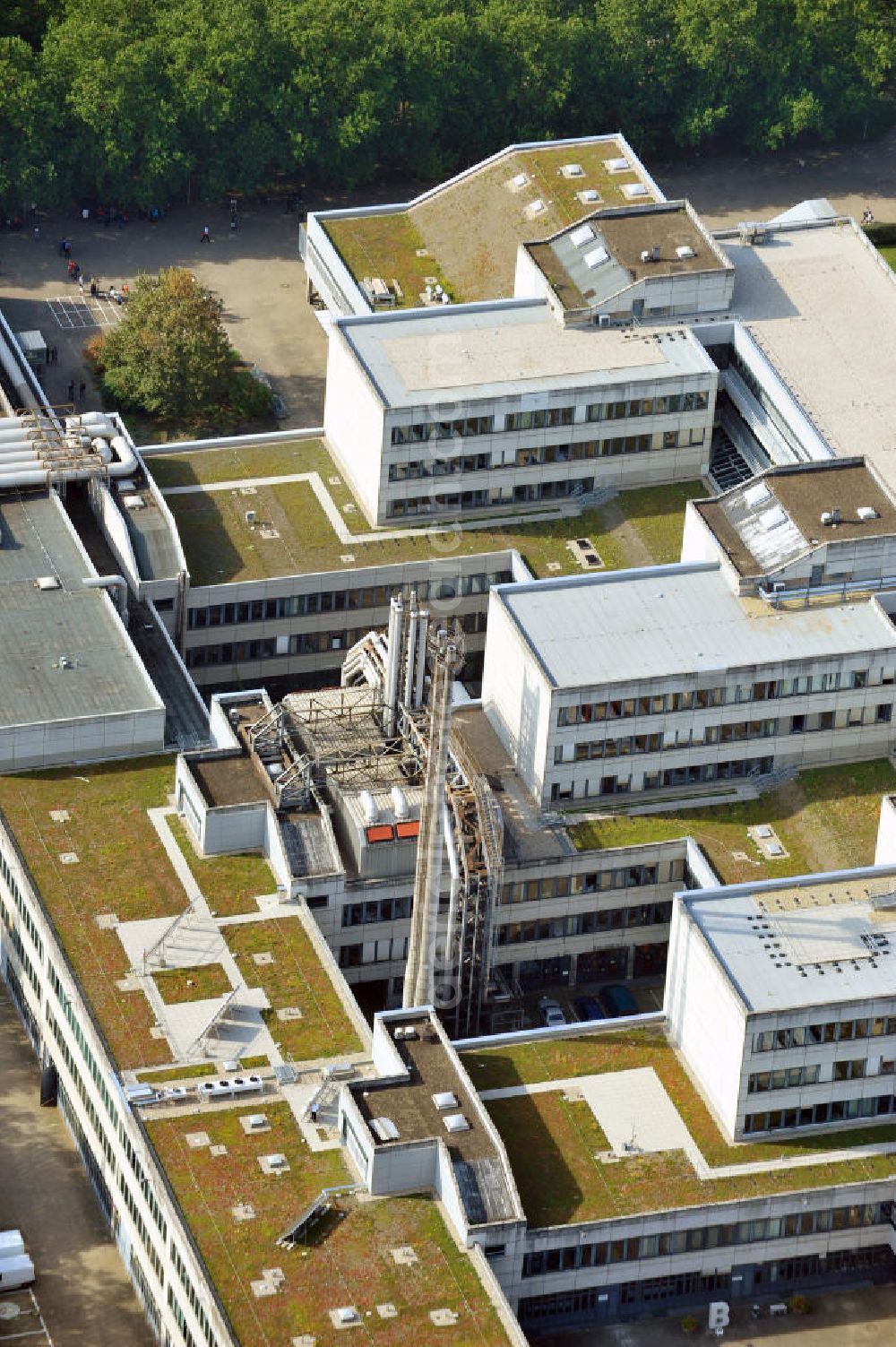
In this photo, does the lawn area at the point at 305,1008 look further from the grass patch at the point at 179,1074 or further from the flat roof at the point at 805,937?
the flat roof at the point at 805,937

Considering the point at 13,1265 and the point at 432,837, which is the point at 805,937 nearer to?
the point at 432,837

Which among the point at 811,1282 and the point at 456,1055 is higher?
the point at 456,1055

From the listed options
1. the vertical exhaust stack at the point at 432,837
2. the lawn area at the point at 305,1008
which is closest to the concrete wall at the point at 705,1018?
the vertical exhaust stack at the point at 432,837

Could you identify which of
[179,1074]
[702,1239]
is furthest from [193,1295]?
[702,1239]

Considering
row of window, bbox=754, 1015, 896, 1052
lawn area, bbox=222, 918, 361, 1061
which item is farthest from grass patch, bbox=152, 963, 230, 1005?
row of window, bbox=754, 1015, 896, 1052

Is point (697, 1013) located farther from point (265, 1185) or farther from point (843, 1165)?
point (265, 1185)

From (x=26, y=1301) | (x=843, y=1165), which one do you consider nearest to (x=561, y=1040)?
(x=843, y=1165)

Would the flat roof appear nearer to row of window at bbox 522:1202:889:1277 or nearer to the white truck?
row of window at bbox 522:1202:889:1277
